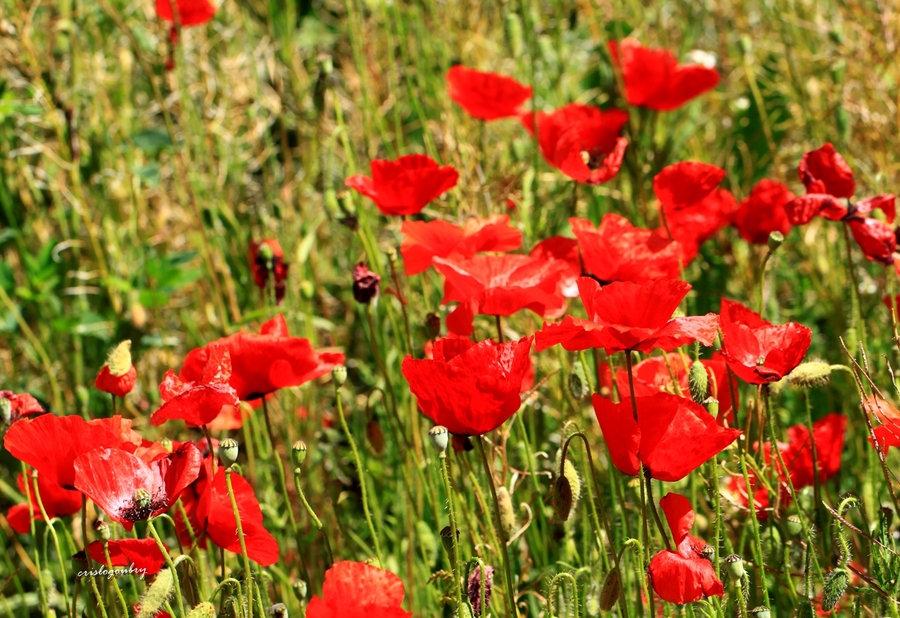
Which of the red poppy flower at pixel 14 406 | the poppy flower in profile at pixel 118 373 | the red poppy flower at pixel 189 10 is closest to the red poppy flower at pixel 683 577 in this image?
the poppy flower in profile at pixel 118 373

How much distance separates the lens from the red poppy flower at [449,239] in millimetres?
1371

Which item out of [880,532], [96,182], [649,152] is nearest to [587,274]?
[880,532]

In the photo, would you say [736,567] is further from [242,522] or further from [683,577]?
Answer: [242,522]

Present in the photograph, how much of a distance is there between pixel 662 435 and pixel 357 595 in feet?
1.13

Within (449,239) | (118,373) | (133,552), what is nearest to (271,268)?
(449,239)

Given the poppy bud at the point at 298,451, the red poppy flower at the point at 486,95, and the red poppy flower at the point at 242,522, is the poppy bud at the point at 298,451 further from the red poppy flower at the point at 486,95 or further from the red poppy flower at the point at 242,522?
the red poppy flower at the point at 486,95

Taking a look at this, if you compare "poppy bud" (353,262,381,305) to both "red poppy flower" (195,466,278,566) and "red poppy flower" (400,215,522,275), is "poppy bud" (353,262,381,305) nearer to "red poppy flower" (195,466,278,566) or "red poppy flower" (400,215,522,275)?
"red poppy flower" (400,215,522,275)

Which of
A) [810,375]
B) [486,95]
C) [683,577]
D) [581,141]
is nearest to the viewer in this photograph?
[683,577]

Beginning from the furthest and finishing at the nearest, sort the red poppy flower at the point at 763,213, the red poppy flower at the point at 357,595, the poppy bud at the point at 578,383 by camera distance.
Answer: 1. the red poppy flower at the point at 763,213
2. the poppy bud at the point at 578,383
3. the red poppy flower at the point at 357,595

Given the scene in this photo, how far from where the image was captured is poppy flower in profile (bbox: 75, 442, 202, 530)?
984 millimetres

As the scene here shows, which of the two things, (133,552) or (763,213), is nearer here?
(133,552)

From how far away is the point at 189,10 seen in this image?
81.7 inches

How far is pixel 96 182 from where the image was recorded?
262cm

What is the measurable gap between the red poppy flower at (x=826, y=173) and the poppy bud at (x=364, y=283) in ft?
2.10
